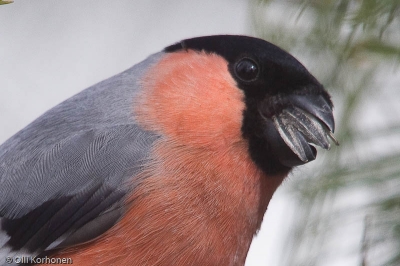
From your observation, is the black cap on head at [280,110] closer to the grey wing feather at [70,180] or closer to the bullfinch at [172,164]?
the bullfinch at [172,164]

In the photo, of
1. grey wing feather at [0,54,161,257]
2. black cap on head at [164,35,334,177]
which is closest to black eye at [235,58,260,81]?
black cap on head at [164,35,334,177]

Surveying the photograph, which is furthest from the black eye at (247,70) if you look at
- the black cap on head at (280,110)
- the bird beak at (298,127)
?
the bird beak at (298,127)

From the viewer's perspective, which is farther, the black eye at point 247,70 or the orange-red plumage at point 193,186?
the black eye at point 247,70

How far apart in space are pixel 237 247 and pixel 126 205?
0.29 m

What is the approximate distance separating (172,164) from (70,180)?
26 centimetres

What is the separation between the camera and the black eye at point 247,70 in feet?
7.22

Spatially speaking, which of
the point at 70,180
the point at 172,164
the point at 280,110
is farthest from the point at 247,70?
the point at 70,180

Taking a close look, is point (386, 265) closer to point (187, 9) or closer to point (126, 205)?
point (126, 205)

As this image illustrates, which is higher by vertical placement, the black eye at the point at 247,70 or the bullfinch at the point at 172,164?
the black eye at the point at 247,70

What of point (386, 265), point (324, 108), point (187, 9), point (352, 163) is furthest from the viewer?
point (187, 9)

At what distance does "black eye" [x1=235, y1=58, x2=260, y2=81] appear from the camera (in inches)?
86.7

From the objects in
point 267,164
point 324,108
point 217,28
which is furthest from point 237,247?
point 217,28

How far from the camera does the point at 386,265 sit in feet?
5.74

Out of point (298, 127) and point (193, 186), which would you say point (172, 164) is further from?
point (298, 127)
